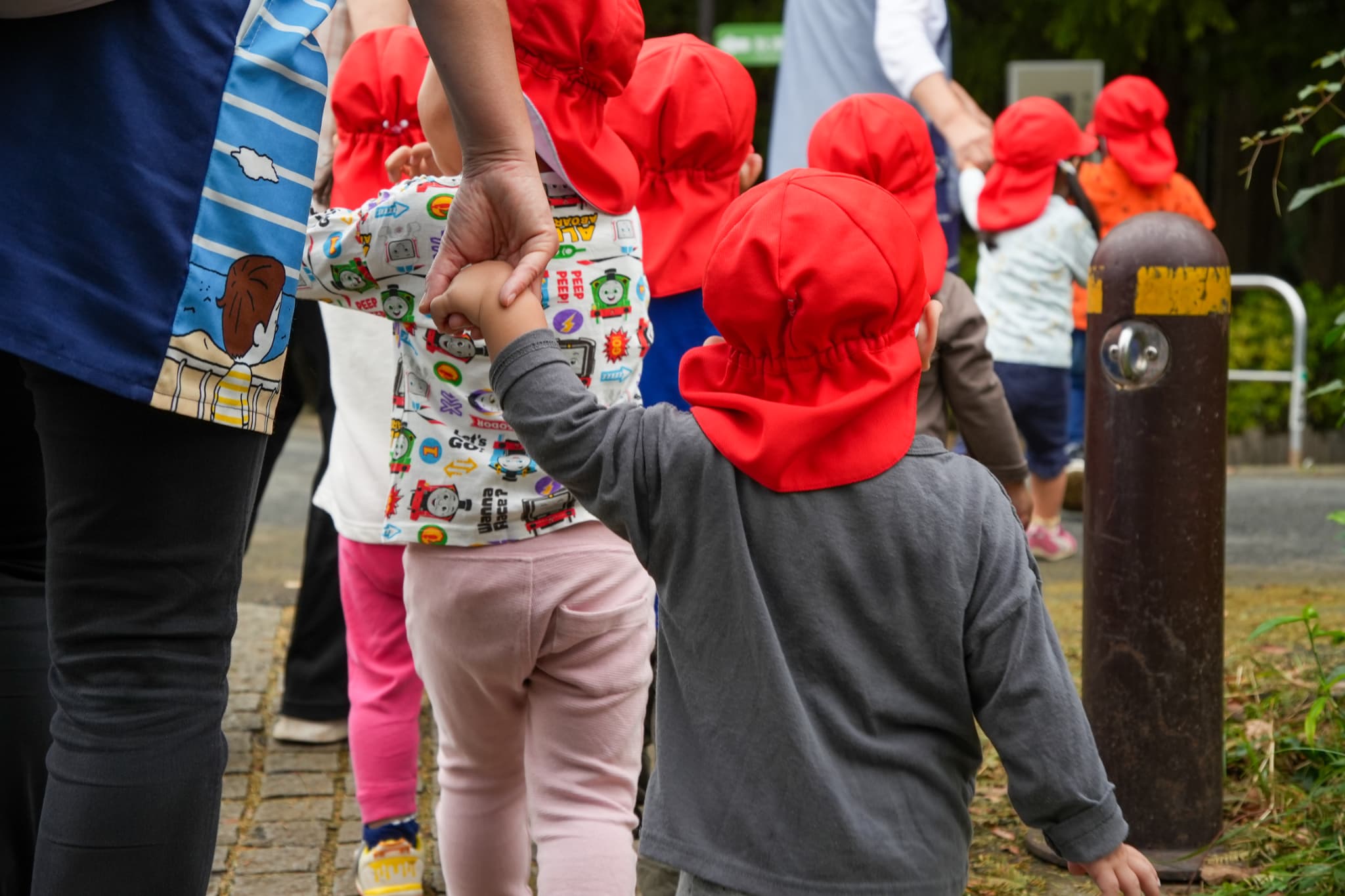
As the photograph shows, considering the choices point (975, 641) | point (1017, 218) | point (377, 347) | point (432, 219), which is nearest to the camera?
point (975, 641)

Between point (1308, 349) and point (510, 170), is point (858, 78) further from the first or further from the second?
point (1308, 349)

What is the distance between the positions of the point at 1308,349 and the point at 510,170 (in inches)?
462

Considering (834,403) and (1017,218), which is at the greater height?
(1017,218)

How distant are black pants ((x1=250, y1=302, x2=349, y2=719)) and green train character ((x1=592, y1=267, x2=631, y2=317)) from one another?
4.72 ft

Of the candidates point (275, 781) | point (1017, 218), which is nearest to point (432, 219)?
point (275, 781)

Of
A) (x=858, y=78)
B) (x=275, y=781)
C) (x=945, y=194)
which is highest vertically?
(x=858, y=78)

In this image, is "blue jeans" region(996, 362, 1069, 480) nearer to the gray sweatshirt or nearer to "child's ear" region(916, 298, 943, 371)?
"child's ear" region(916, 298, 943, 371)

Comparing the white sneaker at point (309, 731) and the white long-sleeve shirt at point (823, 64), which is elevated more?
the white long-sleeve shirt at point (823, 64)

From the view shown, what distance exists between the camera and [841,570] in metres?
2.04

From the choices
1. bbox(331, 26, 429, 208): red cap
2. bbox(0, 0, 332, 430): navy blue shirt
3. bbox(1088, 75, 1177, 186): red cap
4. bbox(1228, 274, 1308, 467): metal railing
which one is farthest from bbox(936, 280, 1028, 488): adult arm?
bbox(1228, 274, 1308, 467): metal railing

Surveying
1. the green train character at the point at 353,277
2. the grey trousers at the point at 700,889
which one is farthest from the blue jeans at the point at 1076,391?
the grey trousers at the point at 700,889

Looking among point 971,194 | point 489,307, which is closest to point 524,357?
point 489,307

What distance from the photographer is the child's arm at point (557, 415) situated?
205 cm

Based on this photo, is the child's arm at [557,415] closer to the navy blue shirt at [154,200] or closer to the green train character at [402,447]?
the navy blue shirt at [154,200]
